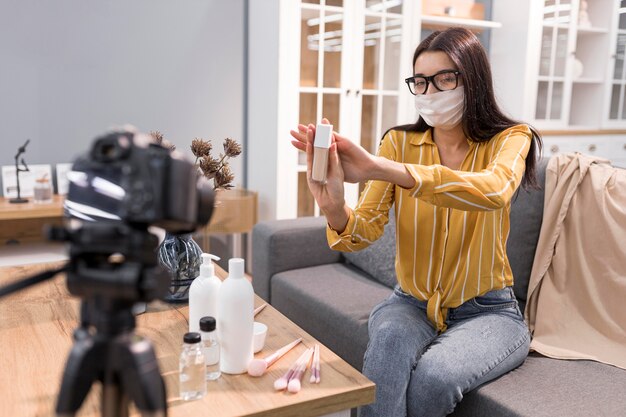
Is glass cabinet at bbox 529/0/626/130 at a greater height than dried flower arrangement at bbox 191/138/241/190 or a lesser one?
greater

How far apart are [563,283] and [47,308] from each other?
55.0 inches

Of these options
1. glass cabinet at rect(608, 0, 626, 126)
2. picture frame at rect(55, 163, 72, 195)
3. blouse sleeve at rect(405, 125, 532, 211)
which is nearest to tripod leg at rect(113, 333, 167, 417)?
blouse sleeve at rect(405, 125, 532, 211)

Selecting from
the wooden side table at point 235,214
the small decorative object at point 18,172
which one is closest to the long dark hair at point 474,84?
the wooden side table at point 235,214

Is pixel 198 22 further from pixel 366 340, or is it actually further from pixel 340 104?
pixel 366 340

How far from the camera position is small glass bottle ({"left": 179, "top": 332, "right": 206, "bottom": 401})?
0.98 meters

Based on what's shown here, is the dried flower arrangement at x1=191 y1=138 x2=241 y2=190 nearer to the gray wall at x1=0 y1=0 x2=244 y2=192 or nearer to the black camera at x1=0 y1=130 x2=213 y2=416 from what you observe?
the black camera at x1=0 y1=130 x2=213 y2=416

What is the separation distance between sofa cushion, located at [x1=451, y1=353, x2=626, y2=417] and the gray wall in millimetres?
2325

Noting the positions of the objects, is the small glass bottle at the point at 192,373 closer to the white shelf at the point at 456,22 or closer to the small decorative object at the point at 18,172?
the small decorative object at the point at 18,172

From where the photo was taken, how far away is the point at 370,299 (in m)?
1.92

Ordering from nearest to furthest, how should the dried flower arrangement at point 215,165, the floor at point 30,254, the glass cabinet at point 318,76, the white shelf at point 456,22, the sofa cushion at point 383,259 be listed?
the dried flower arrangement at point 215,165 → the sofa cushion at point 383,259 → the floor at point 30,254 → the glass cabinet at point 318,76 → the white shelf at point 456,22

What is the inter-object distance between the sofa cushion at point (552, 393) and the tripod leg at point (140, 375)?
94 cm

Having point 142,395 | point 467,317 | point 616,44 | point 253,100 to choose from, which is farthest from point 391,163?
point 616,44

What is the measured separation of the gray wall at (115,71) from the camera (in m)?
2.88

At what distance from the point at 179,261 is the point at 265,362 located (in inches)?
16.5
